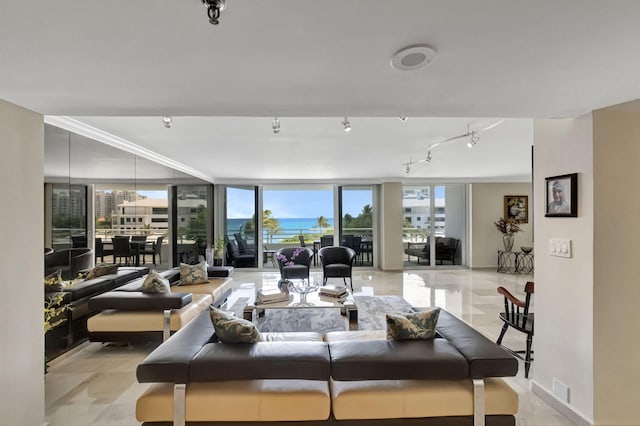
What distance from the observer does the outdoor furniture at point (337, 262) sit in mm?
6199

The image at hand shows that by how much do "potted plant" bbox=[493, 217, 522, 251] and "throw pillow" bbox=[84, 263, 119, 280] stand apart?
842cm

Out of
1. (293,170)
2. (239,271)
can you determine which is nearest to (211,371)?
(293,170)

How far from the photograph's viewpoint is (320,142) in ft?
14.5

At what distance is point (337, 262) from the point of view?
689 centimetres

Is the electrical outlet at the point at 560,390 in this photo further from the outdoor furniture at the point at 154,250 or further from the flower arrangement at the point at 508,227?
the flower arrangement at the point at 508,227

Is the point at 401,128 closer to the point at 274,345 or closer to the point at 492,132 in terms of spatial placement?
the point at 492,132

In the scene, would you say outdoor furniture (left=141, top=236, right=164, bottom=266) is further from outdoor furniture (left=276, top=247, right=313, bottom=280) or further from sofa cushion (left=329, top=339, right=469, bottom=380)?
sofa cushion (left=329, top=339, right=469, bottom=380)

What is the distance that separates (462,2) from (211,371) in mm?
2175

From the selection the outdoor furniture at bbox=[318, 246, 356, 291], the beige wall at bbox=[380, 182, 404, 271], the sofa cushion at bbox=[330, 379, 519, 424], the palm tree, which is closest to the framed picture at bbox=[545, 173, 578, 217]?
the sofa cushion at bbox=[330, 379, 519, 424]

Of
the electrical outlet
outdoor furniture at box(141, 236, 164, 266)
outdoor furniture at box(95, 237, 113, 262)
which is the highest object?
outdoor furniture at box(95, 237, 113, 262)

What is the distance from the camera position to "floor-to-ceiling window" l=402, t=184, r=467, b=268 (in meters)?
8.77

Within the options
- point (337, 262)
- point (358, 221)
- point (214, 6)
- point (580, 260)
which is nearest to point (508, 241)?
point (358, 221)
